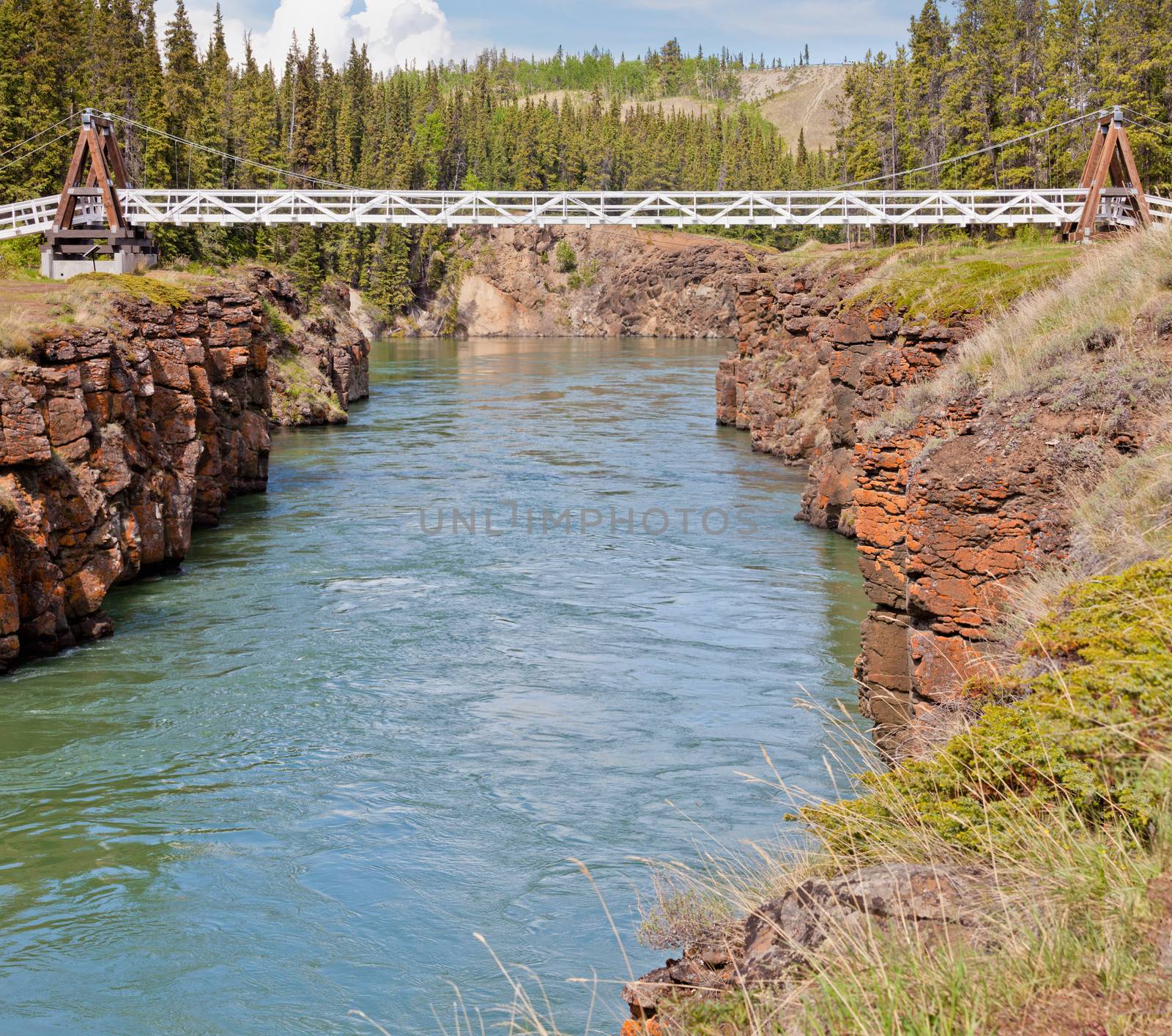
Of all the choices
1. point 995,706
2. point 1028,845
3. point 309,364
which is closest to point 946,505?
point 995,706

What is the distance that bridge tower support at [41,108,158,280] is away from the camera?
3775 centimetres

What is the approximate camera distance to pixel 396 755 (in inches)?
663

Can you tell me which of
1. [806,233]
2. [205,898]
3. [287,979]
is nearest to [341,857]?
[205,898]

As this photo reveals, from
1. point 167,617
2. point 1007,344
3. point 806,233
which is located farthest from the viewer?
point 806,233

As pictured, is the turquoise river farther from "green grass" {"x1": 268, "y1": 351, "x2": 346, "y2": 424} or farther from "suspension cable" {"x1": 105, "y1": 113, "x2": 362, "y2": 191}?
"suspension cable" {"x1": 105, "y1": 113, "x2": 362, "y2": 191}

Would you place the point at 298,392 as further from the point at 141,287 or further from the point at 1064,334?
the point at 1064,334

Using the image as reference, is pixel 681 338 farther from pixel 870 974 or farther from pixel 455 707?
pixel 870 974

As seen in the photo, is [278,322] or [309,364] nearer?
[278,322]

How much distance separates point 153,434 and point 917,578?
2000cm

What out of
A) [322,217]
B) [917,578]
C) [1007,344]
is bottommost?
[917,578]

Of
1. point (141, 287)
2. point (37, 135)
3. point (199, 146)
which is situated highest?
point (199, 146)

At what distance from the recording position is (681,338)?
13162 cm

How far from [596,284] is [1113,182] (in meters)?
107

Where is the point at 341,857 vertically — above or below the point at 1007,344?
below
